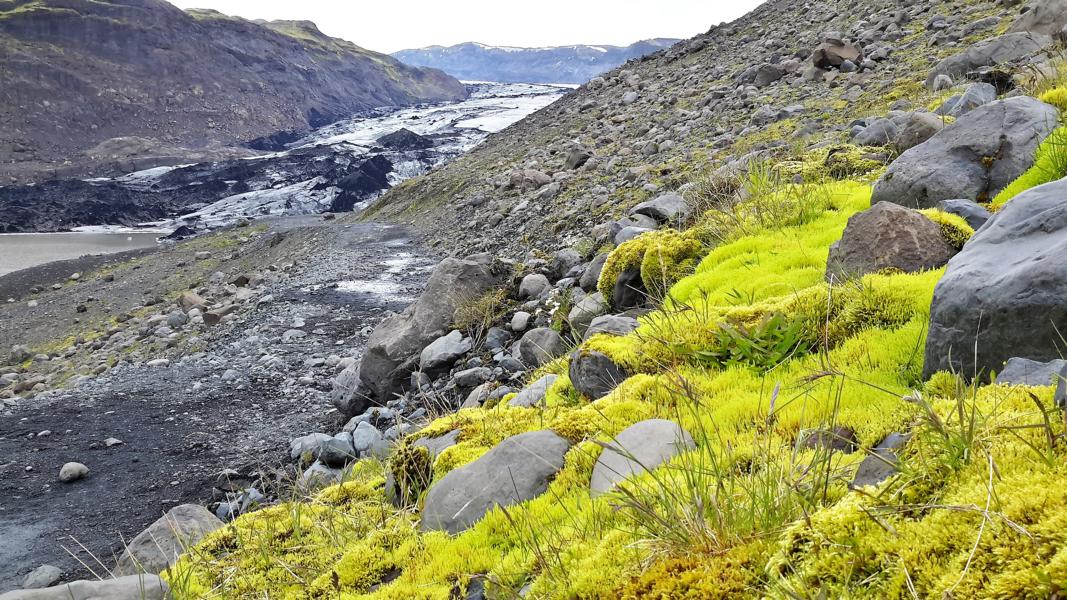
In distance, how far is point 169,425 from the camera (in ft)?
29.0

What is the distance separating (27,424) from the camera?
9.46m

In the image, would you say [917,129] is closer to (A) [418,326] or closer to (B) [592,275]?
(B) [592,275]

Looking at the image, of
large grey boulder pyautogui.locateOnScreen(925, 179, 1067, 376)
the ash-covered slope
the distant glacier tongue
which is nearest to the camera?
large grey boulder pyautogui.locateOnScreen(925, 179, 1067, 376)

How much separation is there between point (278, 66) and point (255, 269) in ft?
247

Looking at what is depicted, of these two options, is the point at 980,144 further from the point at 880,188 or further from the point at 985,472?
the point at 985,472

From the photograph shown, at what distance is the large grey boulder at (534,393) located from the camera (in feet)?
16.6

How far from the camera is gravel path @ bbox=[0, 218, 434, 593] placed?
21.4 ft

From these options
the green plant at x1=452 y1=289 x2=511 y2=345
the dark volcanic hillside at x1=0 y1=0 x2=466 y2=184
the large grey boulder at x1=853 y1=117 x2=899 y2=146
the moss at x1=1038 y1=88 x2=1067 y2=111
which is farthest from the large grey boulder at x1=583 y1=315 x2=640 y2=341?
the dark volcanic hillside at x1=0 y1=0 x2=466 y2=184

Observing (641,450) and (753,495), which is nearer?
(753,495)

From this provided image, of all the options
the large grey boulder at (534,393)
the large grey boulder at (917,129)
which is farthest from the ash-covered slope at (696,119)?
the large grey boulder at (534,393)

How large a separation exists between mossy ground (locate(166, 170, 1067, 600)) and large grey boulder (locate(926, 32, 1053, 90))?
6.96 metres

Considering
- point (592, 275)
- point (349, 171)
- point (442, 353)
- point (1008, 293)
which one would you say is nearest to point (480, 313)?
point (442, 353)

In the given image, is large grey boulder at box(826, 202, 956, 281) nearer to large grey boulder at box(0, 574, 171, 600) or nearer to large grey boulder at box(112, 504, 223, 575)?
large grey boulder at box(0, 574, 171, 600)

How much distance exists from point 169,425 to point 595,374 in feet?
24.4
